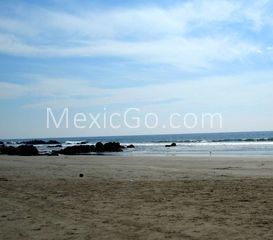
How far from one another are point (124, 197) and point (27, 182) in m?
5.54

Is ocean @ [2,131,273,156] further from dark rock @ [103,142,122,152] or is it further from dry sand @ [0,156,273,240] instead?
dry sand @ [0,156,273,240]

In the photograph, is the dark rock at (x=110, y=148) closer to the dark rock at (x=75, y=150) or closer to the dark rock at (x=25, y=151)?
the dark rock at (x=75, y=150)

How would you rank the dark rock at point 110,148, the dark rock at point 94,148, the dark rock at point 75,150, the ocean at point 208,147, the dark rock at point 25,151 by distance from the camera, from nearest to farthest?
1. the dark rock at point 25,151
2. the ocean at point 208,147
3. the dark rock at point 75,150
4. the dark rock at point 94,148
5. the dark rock at point 110,148

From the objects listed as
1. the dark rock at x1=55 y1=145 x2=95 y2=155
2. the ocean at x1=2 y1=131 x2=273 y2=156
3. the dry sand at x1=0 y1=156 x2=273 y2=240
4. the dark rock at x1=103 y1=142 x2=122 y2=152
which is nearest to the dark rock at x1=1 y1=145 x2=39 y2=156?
the dark rock at x1=55 y1=145 x2=95 y2=155

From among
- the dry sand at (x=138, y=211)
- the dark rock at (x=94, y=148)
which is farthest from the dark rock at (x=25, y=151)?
the dry sand at (x=138, y=211)

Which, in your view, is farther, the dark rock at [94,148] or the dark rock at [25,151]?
the dark rock at [94,148]

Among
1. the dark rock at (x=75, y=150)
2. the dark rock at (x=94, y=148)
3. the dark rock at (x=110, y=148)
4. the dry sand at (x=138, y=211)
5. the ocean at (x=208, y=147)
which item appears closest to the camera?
the dry sand at (x=138, y=211)

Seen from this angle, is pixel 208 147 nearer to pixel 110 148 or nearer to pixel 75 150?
pixel 110 148

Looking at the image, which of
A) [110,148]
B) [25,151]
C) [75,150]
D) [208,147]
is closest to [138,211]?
[25,151]

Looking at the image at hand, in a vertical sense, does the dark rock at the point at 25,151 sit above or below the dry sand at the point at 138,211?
above

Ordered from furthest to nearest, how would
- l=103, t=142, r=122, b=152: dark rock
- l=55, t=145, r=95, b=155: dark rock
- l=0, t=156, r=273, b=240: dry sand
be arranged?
1. l=103, t=142, r=122, b=152: dark rock
2. l=55, t=145, r=95, b=155: dark rock
3. l=0, t=156, r=273, b=240: dry sand

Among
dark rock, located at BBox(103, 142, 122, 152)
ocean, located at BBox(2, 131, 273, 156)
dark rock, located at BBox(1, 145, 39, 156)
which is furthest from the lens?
dark rock, located at BBox(103, 142, 122, 152)

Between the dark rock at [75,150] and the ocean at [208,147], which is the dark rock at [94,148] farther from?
the ocean at [208,147]

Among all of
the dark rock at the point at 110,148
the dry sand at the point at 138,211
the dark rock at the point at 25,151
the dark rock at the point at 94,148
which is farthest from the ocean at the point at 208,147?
the dry sand at the point at 138,211
